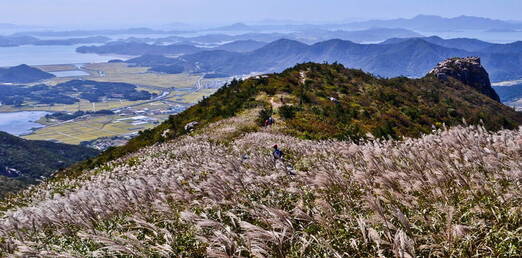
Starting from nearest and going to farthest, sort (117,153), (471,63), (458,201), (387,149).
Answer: (458,201) < (387,149) < (117,153) < (471,63)

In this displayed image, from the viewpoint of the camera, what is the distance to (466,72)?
114250 mm

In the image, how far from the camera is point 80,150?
193500 mm

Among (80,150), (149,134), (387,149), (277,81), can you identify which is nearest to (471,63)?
(277,81)

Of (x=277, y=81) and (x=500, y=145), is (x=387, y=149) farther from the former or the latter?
(x=277, y=81)

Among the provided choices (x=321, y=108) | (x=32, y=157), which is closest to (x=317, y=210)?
(x=321, y=108)

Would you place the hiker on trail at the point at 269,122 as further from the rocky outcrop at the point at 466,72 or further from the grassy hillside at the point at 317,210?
the rocky outcrop at the point at 466,72

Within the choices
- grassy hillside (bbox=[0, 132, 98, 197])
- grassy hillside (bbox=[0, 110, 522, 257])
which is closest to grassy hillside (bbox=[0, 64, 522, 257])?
grassy hillside (bbox=[0, 110, 522, 257])

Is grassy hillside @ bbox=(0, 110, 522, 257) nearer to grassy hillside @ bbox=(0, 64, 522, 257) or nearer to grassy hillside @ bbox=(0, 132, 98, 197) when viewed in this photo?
grassy hillside @ bbox=(0, 64, 522, 257)

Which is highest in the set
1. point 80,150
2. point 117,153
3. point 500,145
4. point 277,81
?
point 500,145

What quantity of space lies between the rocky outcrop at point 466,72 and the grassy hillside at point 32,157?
12673 centimetres

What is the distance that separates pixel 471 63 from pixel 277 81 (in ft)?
301

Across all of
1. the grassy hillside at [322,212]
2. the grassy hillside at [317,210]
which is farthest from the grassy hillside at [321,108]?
the grassy hillside at [322,212]

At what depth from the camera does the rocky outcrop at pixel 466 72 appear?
109662 millimetres

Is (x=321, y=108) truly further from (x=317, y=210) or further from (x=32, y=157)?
(x=32, y=157)
